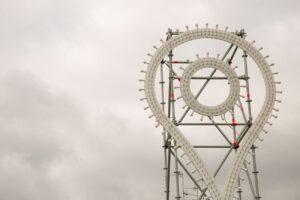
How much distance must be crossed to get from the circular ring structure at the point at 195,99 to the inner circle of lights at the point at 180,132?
1.24 meters

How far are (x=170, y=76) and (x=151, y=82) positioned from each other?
1.83m

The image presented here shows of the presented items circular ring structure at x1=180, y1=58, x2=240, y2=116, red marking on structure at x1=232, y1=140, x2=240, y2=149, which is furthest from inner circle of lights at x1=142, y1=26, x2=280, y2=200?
circular ring structure at x1=180, y1=58, x2=240, y2=116

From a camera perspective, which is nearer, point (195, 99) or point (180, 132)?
point (180, 132)

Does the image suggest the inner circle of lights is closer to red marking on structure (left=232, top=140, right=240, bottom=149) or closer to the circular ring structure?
red marking on structure (left=232, top=140, right=240, bottom=149)

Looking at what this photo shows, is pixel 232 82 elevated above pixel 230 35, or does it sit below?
below

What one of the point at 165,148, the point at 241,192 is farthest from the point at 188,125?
the point at 241,192

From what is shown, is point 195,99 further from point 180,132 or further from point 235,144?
point 235,144

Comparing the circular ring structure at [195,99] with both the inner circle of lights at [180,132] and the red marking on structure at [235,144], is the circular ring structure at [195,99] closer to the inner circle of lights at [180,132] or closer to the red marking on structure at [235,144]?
the inner circle of lights at [180,132]

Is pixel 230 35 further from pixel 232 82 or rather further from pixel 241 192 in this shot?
pixel 241 192

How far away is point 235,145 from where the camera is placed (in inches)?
1405

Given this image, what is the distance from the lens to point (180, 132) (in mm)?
34625

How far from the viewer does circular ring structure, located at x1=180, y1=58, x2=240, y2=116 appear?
35.2 meters

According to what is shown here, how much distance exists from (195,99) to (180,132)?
187cm

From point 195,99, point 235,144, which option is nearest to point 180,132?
point 195,99
